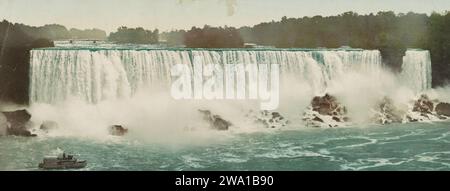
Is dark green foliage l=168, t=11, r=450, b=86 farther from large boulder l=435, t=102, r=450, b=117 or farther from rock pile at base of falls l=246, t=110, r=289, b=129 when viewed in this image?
rock pile at base of falls l=246, t=110, r=289, b=129

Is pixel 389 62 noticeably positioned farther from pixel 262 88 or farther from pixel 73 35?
pixel 73 35

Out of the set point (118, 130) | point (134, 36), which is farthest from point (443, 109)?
point (118, 130)

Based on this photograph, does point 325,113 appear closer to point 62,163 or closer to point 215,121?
point 215,121

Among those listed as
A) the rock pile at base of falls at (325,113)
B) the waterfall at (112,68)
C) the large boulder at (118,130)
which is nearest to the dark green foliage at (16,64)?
the waterfall at (112,68)

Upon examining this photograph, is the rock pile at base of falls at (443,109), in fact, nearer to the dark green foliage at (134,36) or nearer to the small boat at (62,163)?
the dark green foliage at (134,36)

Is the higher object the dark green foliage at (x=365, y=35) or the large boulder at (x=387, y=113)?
the dark green foliage at (x=365, y=35)
